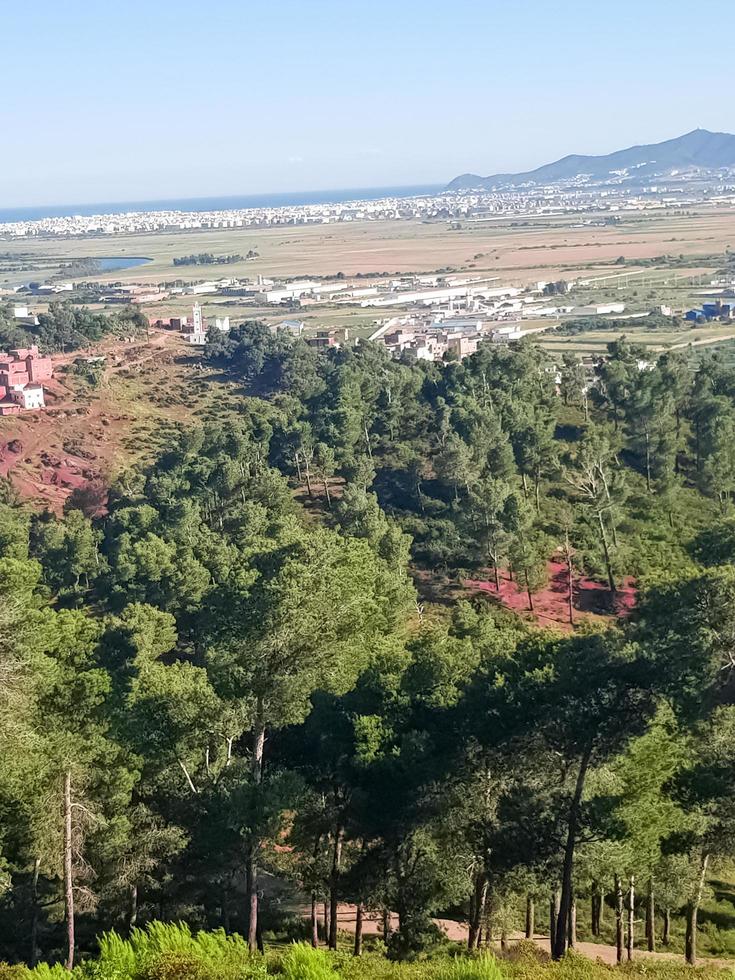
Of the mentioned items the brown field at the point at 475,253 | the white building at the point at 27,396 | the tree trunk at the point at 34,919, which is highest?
the brown field at the point at 475,253

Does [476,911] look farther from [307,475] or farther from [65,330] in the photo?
[65,330]

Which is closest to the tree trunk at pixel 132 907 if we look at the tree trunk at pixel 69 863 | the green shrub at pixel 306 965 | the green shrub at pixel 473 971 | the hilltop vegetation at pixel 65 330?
the tree trunk at pixel 69 863

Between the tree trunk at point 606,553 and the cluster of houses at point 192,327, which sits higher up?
the cluster of houses at point 192,327

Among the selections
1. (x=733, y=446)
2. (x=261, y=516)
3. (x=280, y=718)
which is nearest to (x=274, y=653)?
(x=280, y=718)

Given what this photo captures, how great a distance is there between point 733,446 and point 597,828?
26945 mm

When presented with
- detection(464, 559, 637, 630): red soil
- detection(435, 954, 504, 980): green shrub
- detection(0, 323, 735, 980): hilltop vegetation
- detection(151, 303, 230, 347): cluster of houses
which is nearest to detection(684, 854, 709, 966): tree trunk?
detection(0, 323, 735, 980): hilltop vegetation

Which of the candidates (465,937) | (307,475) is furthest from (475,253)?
(465,937)

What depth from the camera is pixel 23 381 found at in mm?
56094

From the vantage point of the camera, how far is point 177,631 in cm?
2873

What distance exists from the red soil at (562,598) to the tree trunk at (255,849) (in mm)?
17075

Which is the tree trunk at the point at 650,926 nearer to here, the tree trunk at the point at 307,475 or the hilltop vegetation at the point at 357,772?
the hilltop vegetation at the point at 357,772

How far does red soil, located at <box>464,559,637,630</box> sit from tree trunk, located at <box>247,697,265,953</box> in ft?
56.0

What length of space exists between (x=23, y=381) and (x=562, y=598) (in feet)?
116

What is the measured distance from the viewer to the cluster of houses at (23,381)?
54625 mm
